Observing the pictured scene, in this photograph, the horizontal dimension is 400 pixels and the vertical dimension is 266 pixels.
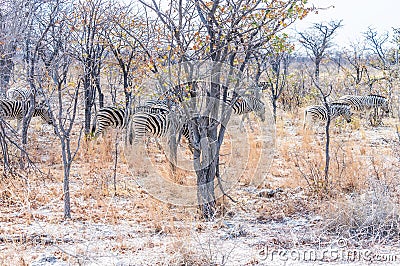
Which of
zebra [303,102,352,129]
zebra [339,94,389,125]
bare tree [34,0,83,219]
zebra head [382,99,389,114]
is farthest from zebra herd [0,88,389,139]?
zebra head [382,99,389,114]

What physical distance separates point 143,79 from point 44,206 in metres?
3.04

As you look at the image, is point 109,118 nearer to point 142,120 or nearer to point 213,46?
point 142,120

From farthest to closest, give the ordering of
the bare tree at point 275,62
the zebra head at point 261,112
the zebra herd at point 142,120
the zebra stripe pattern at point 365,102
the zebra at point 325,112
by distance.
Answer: the zebra stripe pattern at point 365,102 → the zebra head at point 261,112 → the zebra at point 325,112 → the zebra herd at point 142,120 → the bare tree at point 275,62

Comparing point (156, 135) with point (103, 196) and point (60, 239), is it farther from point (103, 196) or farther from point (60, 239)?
point (60, 239)

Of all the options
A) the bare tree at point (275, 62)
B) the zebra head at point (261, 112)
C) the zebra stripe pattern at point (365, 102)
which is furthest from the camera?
the zebra stripe pattern at point (365, 102)

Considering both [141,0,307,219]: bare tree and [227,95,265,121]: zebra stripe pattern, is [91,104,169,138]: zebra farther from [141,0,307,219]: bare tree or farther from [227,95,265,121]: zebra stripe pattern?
[141,0,307,219]: bare tree

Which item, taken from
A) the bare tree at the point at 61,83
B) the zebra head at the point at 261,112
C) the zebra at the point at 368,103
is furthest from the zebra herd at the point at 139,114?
the zebra at the point at 368,103

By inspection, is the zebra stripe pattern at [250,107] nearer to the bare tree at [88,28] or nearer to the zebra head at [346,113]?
the zebra head at [346,113]

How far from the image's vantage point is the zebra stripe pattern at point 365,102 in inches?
561

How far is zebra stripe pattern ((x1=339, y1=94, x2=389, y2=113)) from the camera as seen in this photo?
46.7 ft

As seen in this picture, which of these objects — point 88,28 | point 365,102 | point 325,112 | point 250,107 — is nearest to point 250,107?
point 250,107

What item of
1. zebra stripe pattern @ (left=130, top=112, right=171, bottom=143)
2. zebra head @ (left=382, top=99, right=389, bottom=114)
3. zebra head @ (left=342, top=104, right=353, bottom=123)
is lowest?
zebra stripe pattern @ (left=130, top=112, right=171, bottom=143)

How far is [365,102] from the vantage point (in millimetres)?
14328

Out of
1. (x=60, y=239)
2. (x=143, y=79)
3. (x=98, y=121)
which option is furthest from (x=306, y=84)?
(x=60, y=239)
